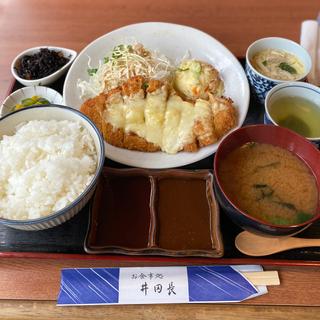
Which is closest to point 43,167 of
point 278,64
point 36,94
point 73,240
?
point 73,240

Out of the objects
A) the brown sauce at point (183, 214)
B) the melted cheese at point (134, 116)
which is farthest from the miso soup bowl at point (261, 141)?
the melted cheese at point (134, 116)

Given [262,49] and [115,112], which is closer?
[115,112]

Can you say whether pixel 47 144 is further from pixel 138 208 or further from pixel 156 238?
pixel 156 238

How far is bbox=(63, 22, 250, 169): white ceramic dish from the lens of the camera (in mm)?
1816

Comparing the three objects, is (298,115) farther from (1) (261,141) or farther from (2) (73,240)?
(2) (73,240)

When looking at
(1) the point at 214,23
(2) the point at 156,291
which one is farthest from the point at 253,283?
(1) the point at 214,23

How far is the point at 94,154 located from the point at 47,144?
0.23 meters

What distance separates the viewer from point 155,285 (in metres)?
1.41

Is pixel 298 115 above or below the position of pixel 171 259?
above

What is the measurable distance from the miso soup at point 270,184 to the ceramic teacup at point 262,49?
1.72 ft

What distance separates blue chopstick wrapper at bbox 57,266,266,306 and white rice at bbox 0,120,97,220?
345 millimetres

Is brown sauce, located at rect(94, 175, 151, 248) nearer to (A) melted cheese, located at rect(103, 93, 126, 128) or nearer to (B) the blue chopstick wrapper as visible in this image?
(B) the blue chopstick wrapper

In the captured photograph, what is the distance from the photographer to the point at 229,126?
6.17 ft

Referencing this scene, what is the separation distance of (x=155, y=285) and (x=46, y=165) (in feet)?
2.44
